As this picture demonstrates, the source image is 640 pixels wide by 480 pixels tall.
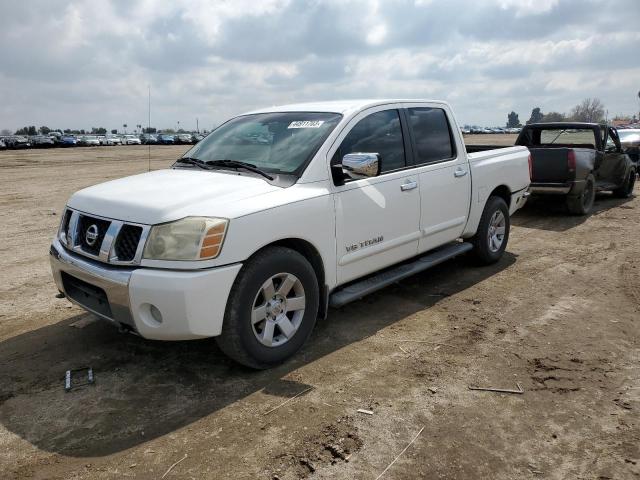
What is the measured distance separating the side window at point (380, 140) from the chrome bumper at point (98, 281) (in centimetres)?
183

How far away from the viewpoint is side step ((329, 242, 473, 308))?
419 centimetres

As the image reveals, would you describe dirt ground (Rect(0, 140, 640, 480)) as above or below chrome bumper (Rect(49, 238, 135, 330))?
below

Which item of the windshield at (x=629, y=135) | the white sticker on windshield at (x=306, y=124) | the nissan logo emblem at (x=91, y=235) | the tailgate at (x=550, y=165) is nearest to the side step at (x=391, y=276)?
the white sticker on windshield at (x=306, y=124)

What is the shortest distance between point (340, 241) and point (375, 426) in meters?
1.48

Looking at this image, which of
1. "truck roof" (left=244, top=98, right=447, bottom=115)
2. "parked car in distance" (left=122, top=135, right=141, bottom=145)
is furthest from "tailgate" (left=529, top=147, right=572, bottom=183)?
"parked car in distance" (left=122, top=135, right=141, bottom=145)

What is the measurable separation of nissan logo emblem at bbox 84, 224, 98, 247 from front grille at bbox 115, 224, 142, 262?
27cm

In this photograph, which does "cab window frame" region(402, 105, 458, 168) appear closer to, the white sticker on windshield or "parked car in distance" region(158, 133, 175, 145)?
the white sticker on windshield

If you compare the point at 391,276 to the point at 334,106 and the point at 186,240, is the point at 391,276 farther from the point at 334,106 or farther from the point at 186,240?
the point at 186,240

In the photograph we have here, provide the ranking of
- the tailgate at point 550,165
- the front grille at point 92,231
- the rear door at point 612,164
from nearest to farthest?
the front grille at point 92,231 < the tailgate at point 550,165 < the rear door at point 612,164

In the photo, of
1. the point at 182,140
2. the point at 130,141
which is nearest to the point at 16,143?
the point at 130,141

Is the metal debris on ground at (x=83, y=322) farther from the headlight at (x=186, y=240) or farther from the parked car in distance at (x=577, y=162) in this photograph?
the parked car in distance at (x=577, y=162)

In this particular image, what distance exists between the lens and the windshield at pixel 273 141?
4.09 meters

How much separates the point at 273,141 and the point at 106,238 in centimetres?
160

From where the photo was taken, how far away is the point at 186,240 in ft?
10.6
